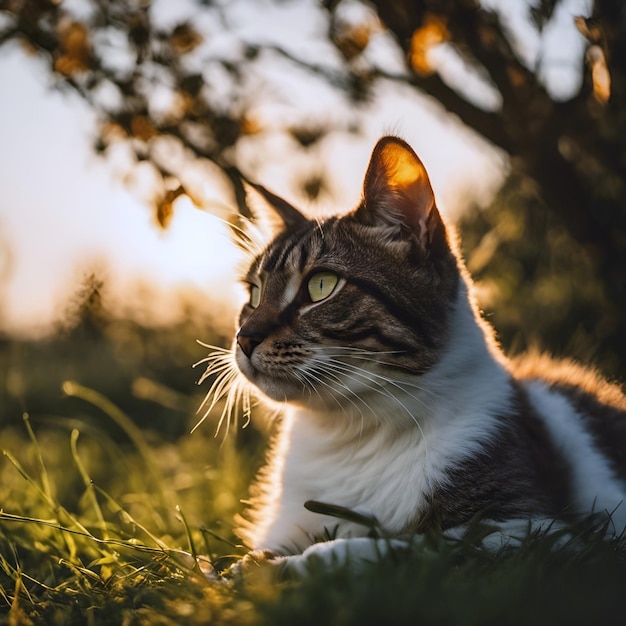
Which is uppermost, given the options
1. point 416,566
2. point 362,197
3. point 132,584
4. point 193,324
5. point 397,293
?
point 362,197

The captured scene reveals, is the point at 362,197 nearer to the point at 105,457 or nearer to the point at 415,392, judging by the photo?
the point at 415,392

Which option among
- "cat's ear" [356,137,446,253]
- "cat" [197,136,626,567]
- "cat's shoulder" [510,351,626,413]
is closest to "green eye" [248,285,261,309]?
"cat" [197,136,626,567]

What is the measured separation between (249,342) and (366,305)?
0.36 metres

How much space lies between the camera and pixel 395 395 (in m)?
2.02

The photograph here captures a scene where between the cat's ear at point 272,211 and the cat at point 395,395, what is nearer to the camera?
the cat at point 395,395

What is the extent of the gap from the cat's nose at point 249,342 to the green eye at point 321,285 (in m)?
0.22

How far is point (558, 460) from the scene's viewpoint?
2191 millimetres

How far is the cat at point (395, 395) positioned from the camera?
1.93 meters

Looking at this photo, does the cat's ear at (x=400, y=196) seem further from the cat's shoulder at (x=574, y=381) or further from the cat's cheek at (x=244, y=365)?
the cat's shoulder at (x=574, y=381)

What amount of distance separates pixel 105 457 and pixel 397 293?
264cm

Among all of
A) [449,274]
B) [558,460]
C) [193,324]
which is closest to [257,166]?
[449,274]

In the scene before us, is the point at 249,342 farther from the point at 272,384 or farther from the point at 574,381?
the point at 574,381

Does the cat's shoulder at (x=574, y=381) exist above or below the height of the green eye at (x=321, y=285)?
above

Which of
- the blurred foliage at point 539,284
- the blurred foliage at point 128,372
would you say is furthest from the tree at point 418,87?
the blurred foliage at point 128,372
